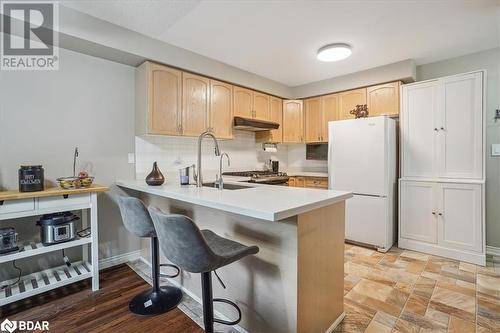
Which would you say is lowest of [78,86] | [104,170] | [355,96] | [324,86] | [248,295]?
[248,295]

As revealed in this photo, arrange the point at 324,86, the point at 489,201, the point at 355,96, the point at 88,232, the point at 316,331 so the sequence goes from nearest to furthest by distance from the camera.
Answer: the point at 316,331
the point at 88,232
the point at 489,201
the point at 355,96
the point at 324,86

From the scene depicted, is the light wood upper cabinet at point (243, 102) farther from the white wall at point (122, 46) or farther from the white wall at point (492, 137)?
the white wall at point (492, 137)

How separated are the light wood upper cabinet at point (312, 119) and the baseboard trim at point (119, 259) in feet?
10.3

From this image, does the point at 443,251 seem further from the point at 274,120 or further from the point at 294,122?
the point at 274,120

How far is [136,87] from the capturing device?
283 centimetres

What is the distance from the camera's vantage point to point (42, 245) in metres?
→ 2.01

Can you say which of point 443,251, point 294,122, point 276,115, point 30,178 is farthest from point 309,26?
point 443,251

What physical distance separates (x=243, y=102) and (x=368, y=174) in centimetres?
202

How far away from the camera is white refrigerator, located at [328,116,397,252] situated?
9.95 feet

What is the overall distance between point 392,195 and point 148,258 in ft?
10.2

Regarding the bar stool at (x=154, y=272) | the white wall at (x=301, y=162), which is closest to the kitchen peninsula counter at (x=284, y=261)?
the bar stool at (x=154, y=272)

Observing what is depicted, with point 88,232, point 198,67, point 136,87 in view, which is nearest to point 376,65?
point 198,67

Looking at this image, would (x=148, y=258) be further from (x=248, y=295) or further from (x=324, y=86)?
(x=324, y=86)

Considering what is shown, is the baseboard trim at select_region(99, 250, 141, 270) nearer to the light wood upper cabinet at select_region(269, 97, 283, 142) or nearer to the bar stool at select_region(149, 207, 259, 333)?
the bar stool at select_region(149, 207, 259, 333)
